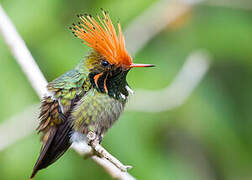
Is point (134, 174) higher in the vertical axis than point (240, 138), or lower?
higher

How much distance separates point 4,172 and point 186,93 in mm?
1635

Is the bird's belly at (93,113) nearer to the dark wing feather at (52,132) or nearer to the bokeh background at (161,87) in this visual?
the dark wing feather at (52,132)

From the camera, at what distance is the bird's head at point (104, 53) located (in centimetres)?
327

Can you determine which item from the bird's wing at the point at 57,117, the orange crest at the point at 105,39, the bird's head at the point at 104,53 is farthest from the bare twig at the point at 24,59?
the orange crest at the point at 105,39

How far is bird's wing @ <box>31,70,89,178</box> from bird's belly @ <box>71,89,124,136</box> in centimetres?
5

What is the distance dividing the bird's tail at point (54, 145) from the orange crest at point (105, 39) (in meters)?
0.55

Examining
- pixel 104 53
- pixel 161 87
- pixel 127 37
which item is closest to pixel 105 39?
pixel 104 53

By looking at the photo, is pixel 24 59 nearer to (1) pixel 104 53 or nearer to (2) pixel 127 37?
(1) pixel 104 53

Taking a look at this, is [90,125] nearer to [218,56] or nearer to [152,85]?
[152,85]

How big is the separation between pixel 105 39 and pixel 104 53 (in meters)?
0.12

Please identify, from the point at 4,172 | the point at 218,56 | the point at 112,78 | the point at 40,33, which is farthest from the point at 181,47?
the point at 4,172

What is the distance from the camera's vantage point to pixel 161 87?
448cm

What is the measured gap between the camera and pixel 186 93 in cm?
439

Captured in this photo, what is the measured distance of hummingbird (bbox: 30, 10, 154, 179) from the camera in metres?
3.35
